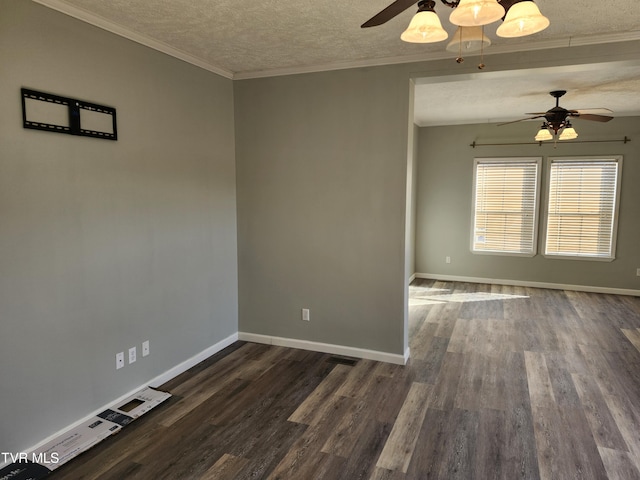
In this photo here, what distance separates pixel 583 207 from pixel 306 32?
18.1 ft

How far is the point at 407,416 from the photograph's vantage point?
2.90m

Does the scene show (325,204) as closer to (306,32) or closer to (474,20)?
(306,32)

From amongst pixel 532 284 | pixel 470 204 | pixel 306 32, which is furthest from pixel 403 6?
pixel 532 284

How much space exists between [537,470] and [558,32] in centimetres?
283

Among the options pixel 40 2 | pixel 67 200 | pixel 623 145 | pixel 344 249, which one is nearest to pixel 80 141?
pixel 67 200

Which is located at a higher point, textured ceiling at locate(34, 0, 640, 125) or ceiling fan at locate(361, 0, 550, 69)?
textured ceiling at locate(34, 0, 640, 125)

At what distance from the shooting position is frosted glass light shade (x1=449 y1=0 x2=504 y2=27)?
1484 millimetres

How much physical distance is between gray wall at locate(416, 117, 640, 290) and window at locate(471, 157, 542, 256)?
11cm

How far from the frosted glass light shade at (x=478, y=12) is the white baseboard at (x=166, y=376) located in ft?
10.1

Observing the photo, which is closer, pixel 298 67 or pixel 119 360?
pixel 119 360

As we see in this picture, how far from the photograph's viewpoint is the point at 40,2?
2.34m

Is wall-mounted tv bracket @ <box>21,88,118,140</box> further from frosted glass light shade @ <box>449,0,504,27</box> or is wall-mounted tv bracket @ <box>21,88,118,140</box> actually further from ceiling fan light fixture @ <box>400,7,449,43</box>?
frosted glass light shade @ <box>449,0,504,27</box>

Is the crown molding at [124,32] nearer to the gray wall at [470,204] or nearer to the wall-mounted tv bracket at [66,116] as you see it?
the wall-mounted tv bracket at [66,116]

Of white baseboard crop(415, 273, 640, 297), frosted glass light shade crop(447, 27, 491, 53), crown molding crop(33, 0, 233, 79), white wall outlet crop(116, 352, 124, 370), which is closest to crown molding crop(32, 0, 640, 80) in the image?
crown molding crop(33, 0, 233, 79)
